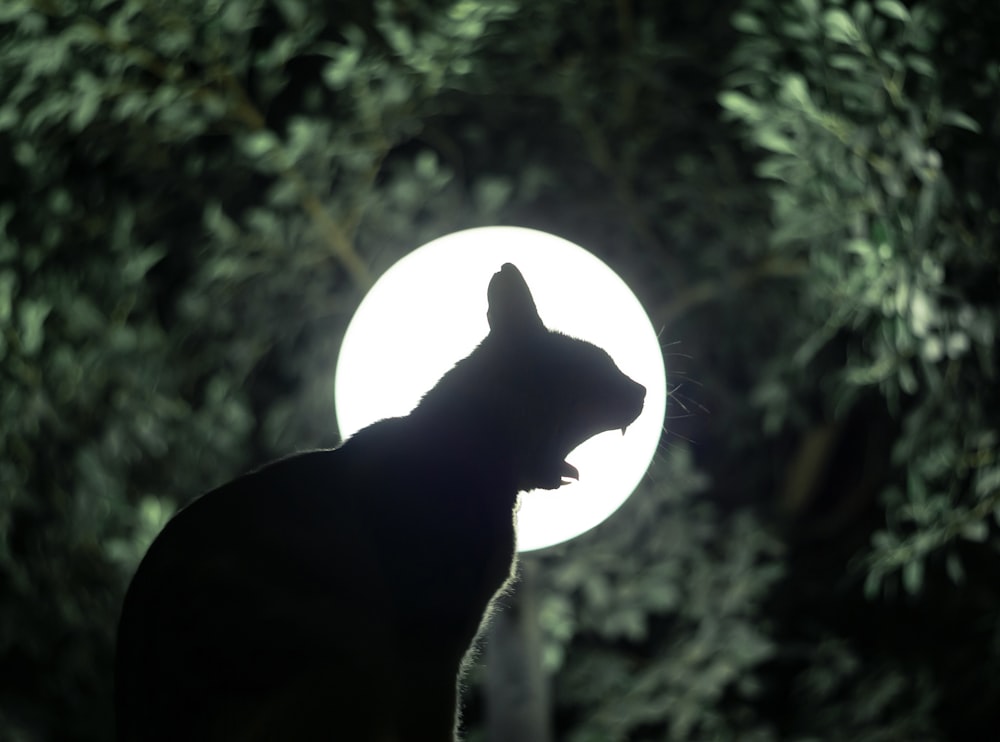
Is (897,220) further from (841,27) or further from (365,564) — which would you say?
(365,564)

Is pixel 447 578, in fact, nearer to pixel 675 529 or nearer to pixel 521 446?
pixel 521 446

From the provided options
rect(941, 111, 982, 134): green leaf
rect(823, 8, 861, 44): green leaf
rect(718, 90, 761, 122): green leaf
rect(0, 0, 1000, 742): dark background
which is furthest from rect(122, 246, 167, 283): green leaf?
rect(941, 111, 982, 134): green leaf

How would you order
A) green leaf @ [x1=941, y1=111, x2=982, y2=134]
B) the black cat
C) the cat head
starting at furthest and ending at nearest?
green leaf @ [x1=941, y1=111, x2=982, y2=134]
the cat head
the black cat

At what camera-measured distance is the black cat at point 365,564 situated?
2.69 ft

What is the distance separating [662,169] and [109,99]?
0.98 metres

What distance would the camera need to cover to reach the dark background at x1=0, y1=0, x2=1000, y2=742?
1.57 meters

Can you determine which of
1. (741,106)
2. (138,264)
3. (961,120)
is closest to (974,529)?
(961,120)

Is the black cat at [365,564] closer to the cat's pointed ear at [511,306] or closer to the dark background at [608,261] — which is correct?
the cat's pointed ear at [511,306]

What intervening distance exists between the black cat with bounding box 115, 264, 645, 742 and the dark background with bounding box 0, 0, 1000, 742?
0.69m

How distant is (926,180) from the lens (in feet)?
4.76

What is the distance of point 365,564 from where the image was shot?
866 millimetres

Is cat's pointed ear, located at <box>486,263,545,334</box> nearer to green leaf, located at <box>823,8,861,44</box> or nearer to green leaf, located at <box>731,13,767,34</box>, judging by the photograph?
green leaf, located at <box>823,8,861,44</box>

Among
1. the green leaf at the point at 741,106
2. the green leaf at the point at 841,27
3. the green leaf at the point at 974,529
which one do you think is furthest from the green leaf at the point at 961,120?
the green leaf at the point at 974,529

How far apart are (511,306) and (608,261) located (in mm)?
1362
